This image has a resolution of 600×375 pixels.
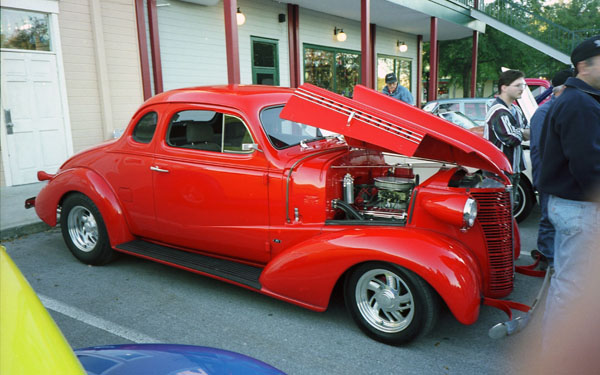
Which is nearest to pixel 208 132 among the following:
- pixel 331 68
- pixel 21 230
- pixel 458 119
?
pixel 21 230

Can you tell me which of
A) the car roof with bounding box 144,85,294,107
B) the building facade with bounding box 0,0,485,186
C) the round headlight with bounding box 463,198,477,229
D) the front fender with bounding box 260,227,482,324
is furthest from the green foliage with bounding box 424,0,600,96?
the front fender with bounding box 260,227,482,324

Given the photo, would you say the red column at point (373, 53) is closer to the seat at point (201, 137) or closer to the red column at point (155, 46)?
the red column at point (155, 46)

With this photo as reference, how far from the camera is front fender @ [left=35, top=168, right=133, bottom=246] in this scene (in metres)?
4.71

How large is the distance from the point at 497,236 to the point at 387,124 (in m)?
1.17

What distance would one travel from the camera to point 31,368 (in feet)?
3.68

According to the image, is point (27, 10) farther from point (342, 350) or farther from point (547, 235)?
point (547, 235)

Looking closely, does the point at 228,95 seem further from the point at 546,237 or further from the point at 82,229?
the point at 546,237

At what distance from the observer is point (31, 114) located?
845 cm

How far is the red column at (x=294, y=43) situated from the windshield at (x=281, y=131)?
9.32 m

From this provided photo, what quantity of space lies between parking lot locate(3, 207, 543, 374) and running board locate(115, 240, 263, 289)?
308 mm

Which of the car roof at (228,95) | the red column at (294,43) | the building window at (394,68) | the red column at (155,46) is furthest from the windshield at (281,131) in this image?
the building window at (394,68)

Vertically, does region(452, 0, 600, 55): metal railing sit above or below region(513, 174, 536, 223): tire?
above

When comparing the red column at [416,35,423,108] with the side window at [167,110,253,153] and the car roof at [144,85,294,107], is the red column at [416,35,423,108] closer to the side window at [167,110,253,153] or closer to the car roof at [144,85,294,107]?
the car roof at [144,85,294,107]

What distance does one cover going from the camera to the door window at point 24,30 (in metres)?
8.04
